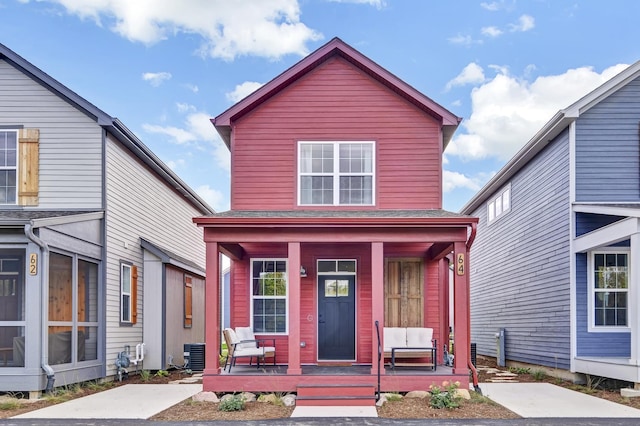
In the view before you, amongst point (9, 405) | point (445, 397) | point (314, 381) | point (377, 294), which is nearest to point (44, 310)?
point (9, 405)

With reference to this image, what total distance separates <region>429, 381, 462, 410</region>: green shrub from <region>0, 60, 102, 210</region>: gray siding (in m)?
7.76

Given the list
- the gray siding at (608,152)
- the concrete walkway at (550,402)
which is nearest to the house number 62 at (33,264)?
the concrete walkway at (550,402)

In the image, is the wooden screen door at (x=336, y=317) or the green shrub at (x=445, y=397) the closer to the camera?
the green shrub at (x=445, y=397)

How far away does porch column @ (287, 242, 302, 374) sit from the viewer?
1033cm

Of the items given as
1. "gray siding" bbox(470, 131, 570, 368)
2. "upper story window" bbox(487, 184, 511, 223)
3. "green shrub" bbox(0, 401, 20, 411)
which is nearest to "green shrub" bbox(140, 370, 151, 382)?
"green shrub" bbox(0, 401, 20, 411)

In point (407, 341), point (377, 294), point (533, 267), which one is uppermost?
point (533, 267)

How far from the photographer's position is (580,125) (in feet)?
40.0

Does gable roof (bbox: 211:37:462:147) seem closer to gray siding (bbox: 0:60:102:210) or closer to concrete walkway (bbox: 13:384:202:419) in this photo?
gray siding (bbox: 0:60:102:210)

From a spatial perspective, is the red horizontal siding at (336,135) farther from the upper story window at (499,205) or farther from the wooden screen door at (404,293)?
the upper story window at (499,205)

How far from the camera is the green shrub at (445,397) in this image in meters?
9.22

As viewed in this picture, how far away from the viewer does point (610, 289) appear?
12078 millimetres

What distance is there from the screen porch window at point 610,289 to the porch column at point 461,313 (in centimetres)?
328

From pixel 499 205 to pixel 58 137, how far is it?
12.4 metres

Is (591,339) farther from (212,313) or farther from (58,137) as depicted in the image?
(58,137)
